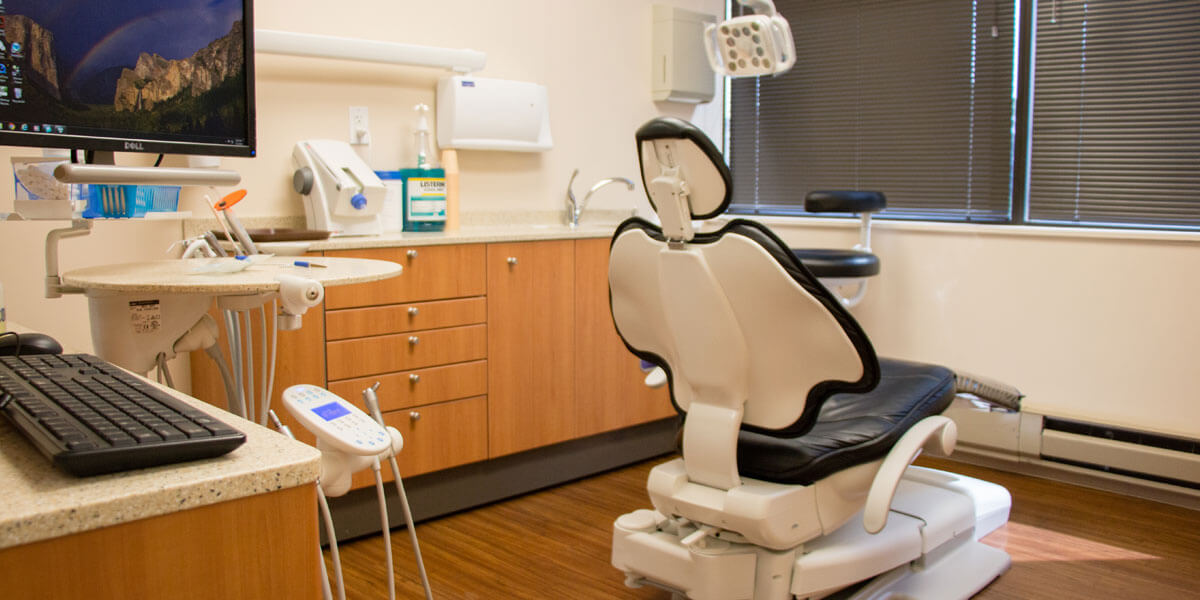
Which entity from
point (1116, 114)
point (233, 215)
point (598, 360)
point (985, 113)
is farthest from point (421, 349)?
point (1116, 114)

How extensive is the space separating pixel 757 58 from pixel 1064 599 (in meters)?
Answer: 1.75

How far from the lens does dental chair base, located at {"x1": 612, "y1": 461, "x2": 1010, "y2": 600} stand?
1.96m

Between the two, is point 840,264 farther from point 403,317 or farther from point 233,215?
point 233,215

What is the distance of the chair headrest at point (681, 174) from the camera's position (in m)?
1.77

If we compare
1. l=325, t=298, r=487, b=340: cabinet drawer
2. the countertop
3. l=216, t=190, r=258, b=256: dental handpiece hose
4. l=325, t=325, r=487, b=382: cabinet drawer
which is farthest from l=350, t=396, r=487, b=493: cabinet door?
the countertop

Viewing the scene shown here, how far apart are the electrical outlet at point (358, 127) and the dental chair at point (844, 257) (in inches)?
58.8

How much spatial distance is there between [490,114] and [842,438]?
185 centimetres

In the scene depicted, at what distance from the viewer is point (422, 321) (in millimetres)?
2820

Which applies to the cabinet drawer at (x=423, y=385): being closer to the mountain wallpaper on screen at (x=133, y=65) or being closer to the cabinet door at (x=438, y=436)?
the cabinet door at (x=438, y=436)

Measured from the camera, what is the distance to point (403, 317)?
2777 mm

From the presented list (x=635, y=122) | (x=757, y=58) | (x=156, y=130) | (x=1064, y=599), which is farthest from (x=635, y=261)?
(x=635, y=122)

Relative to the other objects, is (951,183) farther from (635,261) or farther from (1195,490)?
(635,261)

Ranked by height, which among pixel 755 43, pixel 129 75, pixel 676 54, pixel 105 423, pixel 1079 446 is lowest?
pixel 1079 446

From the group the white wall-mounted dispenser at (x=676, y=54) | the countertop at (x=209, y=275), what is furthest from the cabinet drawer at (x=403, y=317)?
the white wall-mounted dispenser at (x=676, y=54)
